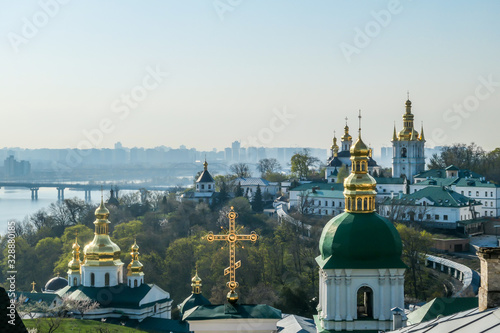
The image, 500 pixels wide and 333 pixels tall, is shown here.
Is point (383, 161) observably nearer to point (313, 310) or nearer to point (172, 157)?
point (172, 157)

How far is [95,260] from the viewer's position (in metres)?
30.3

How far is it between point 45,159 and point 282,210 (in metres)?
82.4

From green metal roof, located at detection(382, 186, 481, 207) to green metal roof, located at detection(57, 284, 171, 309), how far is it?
25692 mm

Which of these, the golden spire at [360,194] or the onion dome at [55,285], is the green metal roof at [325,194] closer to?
the onion dome at [55,285]

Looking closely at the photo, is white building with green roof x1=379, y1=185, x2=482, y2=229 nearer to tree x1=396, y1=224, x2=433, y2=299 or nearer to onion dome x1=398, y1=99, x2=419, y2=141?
tree x1=396, y1=224, x2=433, y2=299

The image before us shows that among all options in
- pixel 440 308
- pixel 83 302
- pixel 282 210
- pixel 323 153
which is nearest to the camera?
pixel 440 308

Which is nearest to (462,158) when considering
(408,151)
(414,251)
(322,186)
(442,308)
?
(408,151)

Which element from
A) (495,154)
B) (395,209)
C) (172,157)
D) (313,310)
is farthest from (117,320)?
(172,157)

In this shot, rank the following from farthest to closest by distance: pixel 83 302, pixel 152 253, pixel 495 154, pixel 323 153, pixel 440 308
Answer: pixel 323 153, pixel 495 154, pixel 152 253, pixel 83 302, pixel 440 308

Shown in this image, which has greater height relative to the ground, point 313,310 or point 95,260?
point 95,260

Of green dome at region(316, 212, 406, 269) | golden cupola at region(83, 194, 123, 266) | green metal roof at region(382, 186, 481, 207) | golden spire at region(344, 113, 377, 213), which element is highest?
golden spire at region(344, 113, 377, 213)

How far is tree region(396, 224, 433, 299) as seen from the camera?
34.8m

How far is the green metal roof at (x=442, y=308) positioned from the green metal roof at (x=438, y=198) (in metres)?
30.3

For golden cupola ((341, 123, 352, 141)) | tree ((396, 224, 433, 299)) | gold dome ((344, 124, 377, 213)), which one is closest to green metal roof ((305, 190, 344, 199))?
golden cupola ((341, 123, 352, 141))
